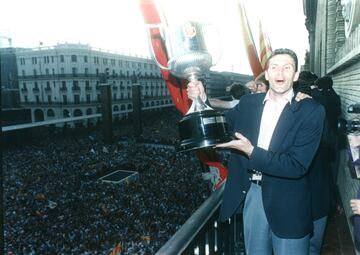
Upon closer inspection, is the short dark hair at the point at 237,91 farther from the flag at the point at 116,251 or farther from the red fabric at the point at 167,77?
the flag at the point at 116,251

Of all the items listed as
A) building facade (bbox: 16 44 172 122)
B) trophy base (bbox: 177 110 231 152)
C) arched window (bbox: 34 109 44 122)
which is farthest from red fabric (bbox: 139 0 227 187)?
arched window (bbox: 34 109 44 122)

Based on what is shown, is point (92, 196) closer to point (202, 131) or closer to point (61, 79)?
point (202, 131)

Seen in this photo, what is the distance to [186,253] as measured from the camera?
1.70 m

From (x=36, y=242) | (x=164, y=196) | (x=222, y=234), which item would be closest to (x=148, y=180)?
(x=164, y=196)

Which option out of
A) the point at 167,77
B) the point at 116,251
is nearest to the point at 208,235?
the point at 167,77

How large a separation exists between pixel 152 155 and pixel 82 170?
19.8 feet

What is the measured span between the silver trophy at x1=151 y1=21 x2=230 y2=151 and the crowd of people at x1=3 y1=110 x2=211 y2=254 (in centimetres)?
1136

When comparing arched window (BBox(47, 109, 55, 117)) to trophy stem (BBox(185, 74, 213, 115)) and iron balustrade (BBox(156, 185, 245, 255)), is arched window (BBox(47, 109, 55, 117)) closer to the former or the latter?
iron balustrade (BBox(156, 185, 245, 255))

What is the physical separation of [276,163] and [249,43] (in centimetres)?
369

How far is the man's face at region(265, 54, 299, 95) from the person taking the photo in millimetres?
1763

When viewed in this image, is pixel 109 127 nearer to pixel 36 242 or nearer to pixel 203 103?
pixel 36 242

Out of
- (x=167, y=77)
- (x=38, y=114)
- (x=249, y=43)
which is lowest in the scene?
(x=38, y=114)

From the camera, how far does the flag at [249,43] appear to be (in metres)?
4.74

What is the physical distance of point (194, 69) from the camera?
208cm
